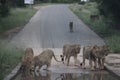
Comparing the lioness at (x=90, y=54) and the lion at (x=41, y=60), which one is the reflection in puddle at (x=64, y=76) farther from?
the lioness at (x=90, y=54)

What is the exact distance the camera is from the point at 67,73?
17359mm

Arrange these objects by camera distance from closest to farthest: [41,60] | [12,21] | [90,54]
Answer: [41,60]
[90,54]
[12,21]

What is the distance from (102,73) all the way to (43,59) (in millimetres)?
2281

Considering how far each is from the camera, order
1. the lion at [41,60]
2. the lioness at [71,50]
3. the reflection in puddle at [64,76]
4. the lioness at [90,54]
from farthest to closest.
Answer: the lioness at [71,50] → the lioness at [90,54] → the lion at [41,60] → the reflection in puddle at [64,76]

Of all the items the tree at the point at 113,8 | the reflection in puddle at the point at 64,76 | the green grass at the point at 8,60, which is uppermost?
the tree at the point at 113,8

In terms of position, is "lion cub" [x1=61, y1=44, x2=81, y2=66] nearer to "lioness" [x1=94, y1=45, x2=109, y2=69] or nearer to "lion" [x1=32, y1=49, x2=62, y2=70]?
"lioness" [x1=94, y1=45, x2=109, y2=69]

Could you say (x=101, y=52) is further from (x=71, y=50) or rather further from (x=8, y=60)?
(x=8, y=60)

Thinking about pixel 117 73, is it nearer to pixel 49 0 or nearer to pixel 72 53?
pixel 72 53

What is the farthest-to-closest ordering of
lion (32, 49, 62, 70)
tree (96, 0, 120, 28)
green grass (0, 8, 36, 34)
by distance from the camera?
green grass (0, 8, 36, 34)
tree (96, 0, 120, 28)
lion (32, 49, 62, 70)

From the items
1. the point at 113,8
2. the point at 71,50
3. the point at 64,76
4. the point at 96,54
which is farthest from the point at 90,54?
the point at 113,8

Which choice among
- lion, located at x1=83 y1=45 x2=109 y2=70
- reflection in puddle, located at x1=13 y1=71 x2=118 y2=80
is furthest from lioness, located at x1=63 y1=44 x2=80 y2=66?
reflection in puddle, located at x1=13 y1=71 x2=118 y2=80

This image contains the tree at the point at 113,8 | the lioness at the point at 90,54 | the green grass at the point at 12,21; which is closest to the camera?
the lioness at the point at 90,54

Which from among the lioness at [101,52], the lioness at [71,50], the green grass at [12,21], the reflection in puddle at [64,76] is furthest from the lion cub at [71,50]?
the green grass at [12,21]

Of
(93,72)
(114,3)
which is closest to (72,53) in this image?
(93,72)
